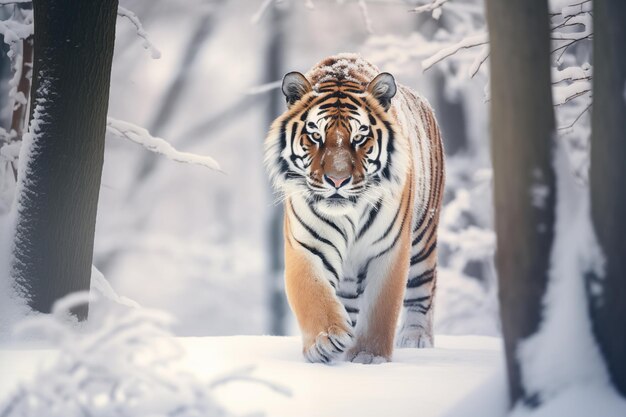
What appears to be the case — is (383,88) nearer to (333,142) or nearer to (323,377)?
(333,142)

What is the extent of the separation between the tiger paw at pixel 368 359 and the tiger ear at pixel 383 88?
130 cm

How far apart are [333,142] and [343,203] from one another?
0.31 meters

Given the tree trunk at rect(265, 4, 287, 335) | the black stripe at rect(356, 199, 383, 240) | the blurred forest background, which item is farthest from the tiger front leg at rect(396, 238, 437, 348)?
the tree trunk at rect(265, 4, 287, 335)

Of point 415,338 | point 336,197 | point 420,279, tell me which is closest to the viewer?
point 336,197

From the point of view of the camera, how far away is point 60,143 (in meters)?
4.45

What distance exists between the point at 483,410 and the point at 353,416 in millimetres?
439

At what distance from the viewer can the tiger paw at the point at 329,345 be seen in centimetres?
406

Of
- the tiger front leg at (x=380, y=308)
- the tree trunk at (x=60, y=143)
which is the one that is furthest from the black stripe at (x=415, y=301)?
the tree trunk at (x=60, y=143)

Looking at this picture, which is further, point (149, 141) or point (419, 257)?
point (419, 257)

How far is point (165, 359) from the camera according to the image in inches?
96.2

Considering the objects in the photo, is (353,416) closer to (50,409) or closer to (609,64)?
(50,409)

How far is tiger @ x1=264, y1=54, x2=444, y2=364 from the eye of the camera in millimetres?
4238

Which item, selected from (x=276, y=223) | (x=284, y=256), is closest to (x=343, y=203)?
(x=284, y=256)

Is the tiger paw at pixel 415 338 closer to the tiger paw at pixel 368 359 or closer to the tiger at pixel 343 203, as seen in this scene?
the tiger at pixel 343 203
